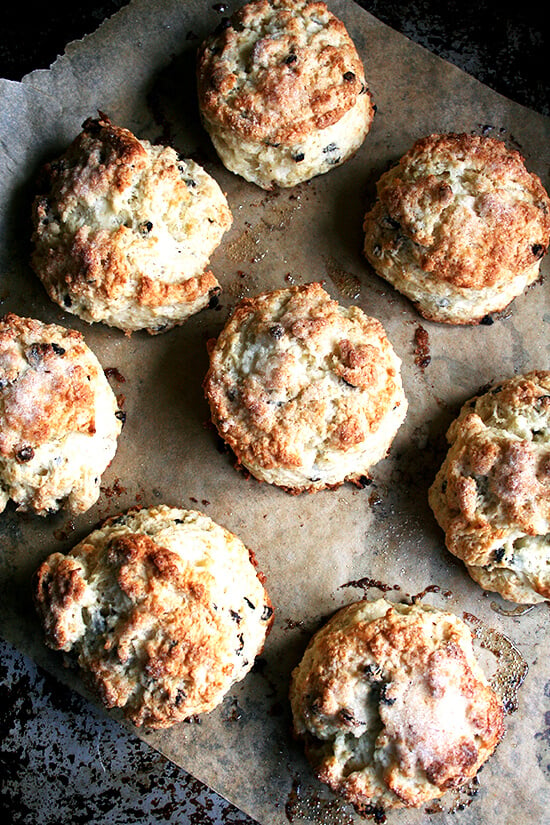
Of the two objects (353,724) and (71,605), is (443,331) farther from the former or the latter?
(71,605)

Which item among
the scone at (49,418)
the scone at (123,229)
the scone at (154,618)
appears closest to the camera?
the scone at (154,618)

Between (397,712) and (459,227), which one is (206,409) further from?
(397,712)

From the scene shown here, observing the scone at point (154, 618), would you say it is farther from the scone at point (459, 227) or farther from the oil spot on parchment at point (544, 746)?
the scone at point (459, 227)

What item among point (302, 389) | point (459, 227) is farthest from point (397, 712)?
point (459, 227)

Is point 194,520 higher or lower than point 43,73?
lower

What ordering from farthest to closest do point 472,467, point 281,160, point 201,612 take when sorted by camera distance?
1. point 281,160
2. point 472,467
3. point 201,612

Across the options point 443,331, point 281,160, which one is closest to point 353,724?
point 443,331

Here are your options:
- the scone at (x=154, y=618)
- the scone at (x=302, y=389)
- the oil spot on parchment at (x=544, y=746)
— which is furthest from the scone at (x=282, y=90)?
the oil spot on parchment at (x=544, y=746)
